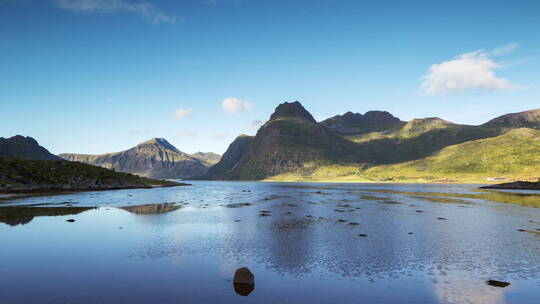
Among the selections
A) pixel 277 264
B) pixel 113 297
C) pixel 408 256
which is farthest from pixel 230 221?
pixel 113 297

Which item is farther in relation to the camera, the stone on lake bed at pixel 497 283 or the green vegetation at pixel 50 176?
the green vegetation at pixel 50 176

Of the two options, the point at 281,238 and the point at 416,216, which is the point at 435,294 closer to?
the point at 281,238

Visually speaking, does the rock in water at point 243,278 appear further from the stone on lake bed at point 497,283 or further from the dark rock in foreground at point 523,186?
Answer: the dark rock in foreground at point 523,186

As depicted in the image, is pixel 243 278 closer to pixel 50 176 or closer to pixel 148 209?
pixel 148 209

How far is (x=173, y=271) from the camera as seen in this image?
25.1 m

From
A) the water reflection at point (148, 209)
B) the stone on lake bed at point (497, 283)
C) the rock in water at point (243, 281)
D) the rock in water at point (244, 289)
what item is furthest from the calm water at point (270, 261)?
the water reflection at point (148, 209)

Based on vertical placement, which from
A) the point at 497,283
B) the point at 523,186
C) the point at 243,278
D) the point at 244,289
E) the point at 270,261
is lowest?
the point at 523,186

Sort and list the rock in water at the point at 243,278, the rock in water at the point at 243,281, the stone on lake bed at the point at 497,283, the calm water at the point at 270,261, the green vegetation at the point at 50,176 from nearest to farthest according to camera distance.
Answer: the calm water at the point at 270,261
the rock in water at the point at 243,281
the rock in water at the point at 243,278
the stone on lake bed at the point at 497,283
the green vegetation at the point at 50,176

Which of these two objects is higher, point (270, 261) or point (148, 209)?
point (148, 209)

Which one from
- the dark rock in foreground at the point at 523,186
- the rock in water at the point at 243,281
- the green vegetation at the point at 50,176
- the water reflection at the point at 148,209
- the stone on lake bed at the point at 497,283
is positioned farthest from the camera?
the dark rock in foreground at the point at 523,186

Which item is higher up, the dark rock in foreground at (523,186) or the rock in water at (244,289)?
the rock in water at (244,289)

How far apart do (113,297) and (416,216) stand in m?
56.9

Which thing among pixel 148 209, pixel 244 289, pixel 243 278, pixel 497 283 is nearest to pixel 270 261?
pixel 243 278

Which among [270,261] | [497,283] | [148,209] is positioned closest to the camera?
[497,283]
